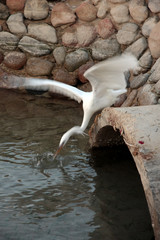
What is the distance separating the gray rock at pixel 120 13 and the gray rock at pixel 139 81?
125 centimetres

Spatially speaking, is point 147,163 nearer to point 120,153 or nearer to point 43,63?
point 120,153

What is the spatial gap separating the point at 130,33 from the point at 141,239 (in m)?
4.37

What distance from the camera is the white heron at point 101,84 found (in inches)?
161

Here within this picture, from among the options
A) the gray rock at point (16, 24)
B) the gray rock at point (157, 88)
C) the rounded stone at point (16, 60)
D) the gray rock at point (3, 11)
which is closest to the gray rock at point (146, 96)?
the gray rock at point (157, 88)

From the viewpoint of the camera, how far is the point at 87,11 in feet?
24.6

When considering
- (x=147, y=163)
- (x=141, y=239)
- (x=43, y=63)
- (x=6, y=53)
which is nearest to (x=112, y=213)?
(x=141, y=239)

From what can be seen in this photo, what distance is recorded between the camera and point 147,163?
324 centimetres

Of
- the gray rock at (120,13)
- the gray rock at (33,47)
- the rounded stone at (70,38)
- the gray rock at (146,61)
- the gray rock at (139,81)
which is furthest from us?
the gray rock at (33,47)

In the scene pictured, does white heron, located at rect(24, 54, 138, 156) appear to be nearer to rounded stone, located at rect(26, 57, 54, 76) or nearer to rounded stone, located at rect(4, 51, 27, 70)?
rounded stone, located at rect(26, 57, 54, 76)

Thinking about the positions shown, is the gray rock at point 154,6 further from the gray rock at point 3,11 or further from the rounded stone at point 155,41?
the gray rock at point 3,11

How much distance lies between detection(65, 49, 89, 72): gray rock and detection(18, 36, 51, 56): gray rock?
511mm

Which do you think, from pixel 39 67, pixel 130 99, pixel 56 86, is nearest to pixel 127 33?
pixel 130 99

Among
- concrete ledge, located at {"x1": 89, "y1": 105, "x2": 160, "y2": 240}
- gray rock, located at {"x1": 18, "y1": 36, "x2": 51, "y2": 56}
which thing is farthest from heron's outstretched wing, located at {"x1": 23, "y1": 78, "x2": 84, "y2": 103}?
gray rock, located at {"x1": 18, "y1": 36, "x2": 51, "y2": 56}

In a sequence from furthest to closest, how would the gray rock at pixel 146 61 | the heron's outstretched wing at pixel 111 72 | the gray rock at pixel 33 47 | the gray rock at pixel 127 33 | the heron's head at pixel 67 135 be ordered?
1. the gray rock at pixel 33 47
2. the gray rock at pixel 127 33
3. the gray rock at pixel 146 61
4. the heron's head at pixel 67 135
5. the heron's outstretched wing at pixel 111 72
